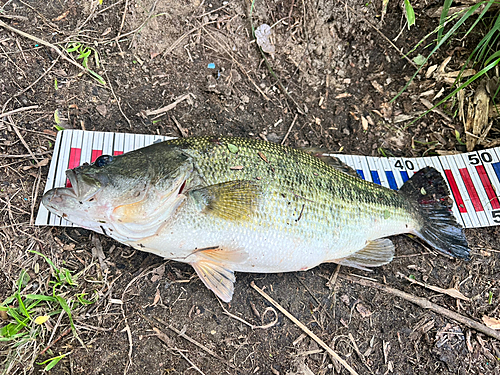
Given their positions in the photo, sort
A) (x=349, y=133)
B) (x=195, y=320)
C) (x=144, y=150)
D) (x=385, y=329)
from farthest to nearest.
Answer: (x=349, y=133) < (x=385, y=329) < (x=195, y=320) < (x=144, y=150)

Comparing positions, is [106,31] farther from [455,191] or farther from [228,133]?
[455,191]

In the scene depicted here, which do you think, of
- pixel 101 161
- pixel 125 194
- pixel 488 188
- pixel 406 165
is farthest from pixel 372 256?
pixel 101 161

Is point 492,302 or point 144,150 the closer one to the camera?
point 144,150

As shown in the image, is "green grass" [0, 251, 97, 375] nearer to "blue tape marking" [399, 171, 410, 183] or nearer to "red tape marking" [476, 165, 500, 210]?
"blue tape marking" [399, 171, 410, 183]

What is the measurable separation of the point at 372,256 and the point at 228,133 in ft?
6.23

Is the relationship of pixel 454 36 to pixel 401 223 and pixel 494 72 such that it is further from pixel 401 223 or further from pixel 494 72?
pixel 401 223

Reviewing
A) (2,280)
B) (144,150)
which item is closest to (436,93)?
(144,150)

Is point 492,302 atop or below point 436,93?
below

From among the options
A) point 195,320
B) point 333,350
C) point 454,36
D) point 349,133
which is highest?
point 454,36

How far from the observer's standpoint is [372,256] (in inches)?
124

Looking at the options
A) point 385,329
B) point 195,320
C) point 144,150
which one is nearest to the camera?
point 144,150

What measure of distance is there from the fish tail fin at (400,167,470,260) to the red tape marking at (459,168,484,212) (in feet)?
1.60

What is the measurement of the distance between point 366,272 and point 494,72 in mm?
2843

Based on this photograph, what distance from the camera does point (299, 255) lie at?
2.75 metres
